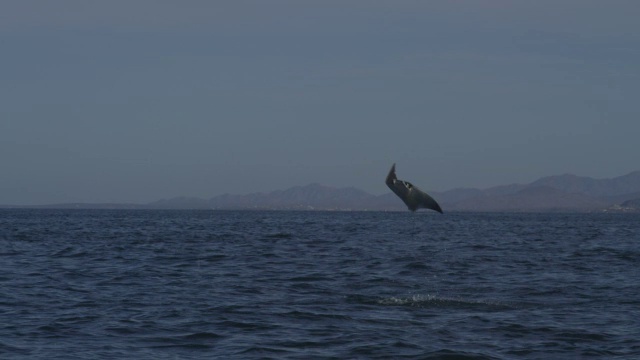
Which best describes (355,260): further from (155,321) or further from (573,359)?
(573,359)

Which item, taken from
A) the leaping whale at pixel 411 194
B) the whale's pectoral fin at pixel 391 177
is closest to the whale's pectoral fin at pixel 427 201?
the leaping whale at pixel 411 194

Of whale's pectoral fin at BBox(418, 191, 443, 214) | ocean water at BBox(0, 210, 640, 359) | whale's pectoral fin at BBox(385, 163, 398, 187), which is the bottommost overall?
ocean water at BBox(0, 210, 640, 359)

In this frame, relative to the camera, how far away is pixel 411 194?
16.4 m

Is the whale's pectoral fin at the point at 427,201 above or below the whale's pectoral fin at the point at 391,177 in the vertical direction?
below

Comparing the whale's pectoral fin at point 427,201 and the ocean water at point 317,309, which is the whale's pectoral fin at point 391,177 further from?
the ocean water at point 317,309

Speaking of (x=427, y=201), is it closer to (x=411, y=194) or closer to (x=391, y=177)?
(x=411, y=194)

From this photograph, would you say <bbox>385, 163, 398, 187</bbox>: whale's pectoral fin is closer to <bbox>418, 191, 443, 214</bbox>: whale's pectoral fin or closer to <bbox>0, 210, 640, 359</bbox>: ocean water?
<bbox>418, 191, 443, 214</bbox>: whale's pectoral fin

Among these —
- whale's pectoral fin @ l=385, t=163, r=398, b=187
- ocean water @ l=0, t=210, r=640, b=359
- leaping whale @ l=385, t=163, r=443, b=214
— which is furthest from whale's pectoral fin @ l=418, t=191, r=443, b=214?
ocean water @ l=0, t=210, r=640, b=359

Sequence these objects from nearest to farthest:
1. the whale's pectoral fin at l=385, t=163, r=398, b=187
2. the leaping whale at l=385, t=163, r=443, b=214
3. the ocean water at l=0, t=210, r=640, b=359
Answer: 1. the whale's pectoral fin at l=385, t=163, r=398, b=187
2. the leaping whale at l=385, t=163, r=443, b=214
3. the ocean water at l=0, t=210, r=640, b=359

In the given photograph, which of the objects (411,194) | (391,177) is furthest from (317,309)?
(391,177)

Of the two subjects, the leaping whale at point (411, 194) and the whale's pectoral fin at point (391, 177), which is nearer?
the whale's pectoral fin at point (391, 177)

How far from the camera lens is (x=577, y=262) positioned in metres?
45.6

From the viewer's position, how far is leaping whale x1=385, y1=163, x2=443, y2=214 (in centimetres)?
1625

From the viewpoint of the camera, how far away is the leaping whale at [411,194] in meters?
16.2
